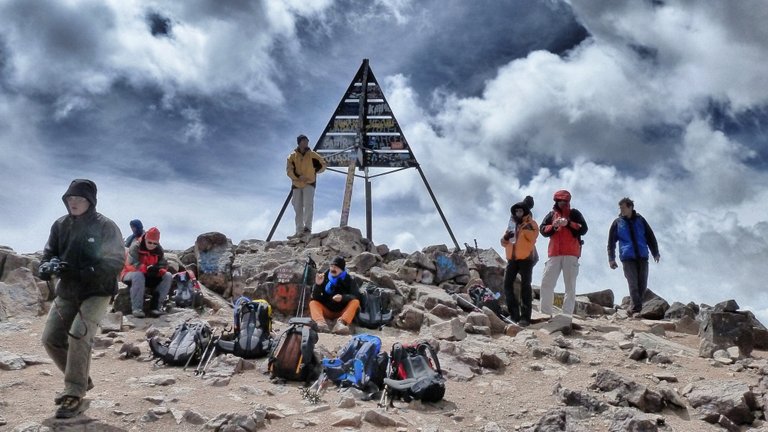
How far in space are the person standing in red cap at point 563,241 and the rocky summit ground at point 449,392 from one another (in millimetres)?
1205

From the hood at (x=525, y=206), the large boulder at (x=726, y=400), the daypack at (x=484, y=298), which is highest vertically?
the hood at (x=525, y=206)

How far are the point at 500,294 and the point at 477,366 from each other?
7.13 meters

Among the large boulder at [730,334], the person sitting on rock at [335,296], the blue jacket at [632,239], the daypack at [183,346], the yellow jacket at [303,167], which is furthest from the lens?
the yellow jacket at [303,167]

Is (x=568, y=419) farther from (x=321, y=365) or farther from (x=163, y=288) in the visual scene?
(x=163, y=288)

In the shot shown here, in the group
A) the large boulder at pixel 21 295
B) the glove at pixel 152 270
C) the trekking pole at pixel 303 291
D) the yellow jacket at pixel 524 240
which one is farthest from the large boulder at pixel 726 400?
the large boulder at pixel 21 295

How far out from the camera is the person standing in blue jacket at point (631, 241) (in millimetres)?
11273

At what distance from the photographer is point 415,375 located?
668 cm

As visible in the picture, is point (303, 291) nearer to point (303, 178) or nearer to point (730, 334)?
point (303, 178)

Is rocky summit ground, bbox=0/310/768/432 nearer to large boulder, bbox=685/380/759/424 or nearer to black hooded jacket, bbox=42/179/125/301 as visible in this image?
large boulder, bbox=685/380/759/424

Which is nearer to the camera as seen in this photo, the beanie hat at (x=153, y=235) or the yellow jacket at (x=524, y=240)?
the yellow jacket at (x=524, y=240)

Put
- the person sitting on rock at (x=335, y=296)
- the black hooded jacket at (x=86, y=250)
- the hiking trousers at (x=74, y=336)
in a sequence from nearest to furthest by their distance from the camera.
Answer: the hiking trousers at (x=74, y=336) < the black hooded jacket at (x=86, y=250) < the person sitting on rock at (x=335, y=296)

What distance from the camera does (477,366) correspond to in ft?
25.4

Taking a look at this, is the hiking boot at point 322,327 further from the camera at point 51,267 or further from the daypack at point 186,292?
the camera at point 51,267

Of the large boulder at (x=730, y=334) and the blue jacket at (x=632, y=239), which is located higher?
the blue jacket at (x=632, y=239)
